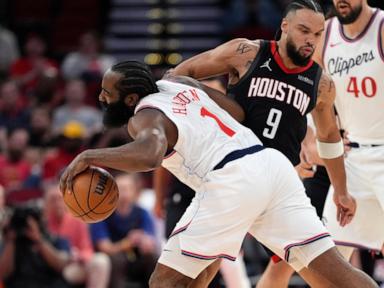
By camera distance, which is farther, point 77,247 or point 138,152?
point 77,247

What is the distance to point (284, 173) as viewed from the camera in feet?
16.3

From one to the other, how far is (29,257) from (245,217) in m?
4.21

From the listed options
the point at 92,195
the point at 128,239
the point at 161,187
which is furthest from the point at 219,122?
the point at 128,239

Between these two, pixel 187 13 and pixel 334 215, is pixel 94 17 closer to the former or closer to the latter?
pixel 187 13

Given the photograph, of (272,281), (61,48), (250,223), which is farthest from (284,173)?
(61,48)

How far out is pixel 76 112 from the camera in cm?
1222

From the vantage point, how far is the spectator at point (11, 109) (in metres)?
12.2

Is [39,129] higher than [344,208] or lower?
lower

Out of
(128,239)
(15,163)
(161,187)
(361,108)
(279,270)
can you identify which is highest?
(361,108)

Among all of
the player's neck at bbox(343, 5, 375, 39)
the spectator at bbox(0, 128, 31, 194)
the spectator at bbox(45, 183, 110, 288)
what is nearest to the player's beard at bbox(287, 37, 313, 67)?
the player's neck at bbox(343, 5, 375, 39)

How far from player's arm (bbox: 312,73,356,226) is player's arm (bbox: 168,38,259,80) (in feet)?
1.52

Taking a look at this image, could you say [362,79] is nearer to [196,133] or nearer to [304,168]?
[304,168]

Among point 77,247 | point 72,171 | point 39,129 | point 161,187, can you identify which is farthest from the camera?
point 39,129

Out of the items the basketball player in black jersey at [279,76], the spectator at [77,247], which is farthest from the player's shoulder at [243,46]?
the spectator at [77,247]
